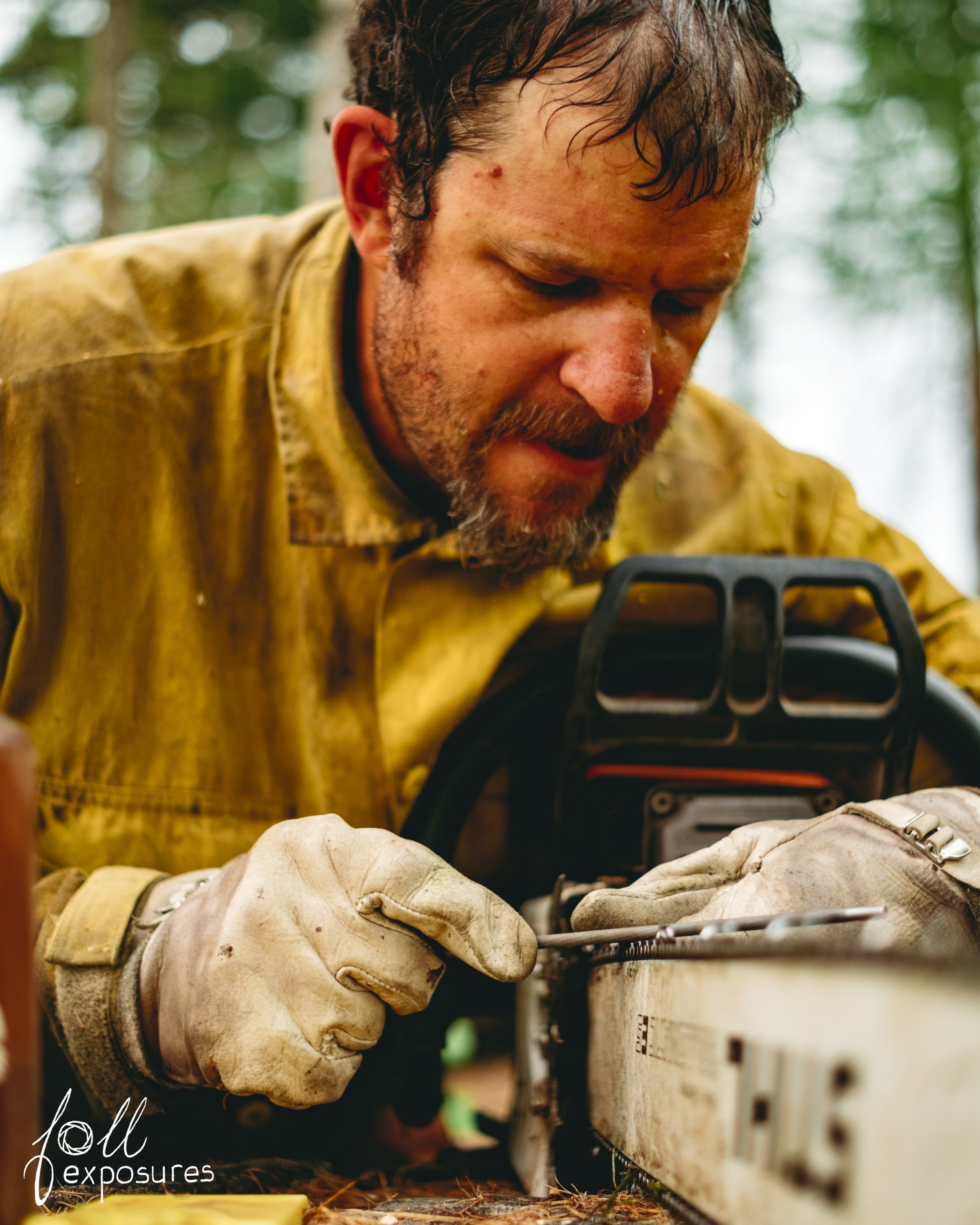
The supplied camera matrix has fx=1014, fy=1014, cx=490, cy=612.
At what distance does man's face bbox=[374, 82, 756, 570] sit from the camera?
1.38m

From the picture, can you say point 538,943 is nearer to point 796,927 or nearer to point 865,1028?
point 796,927

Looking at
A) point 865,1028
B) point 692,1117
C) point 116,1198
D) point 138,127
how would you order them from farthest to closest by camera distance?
point 138,127 < point 116,1198 < point 692,1117 < point 865,1028

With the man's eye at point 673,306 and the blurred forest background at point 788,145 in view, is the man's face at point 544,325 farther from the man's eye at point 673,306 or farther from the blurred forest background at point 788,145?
the blurred forest background at point 788,145

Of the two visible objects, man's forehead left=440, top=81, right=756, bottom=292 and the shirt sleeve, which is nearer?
man's forehead left=440, top=81, right=756, bottom=292

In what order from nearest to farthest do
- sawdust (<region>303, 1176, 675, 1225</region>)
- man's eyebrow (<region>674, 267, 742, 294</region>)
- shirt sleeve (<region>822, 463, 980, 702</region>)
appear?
sawdust (<region>303, 1176, 675, 1225</region>) < man's eyebrow (<region>674, 267, 742, 294</region>) < shirt sleeve (<region>822, 463, 980, 702</region>)

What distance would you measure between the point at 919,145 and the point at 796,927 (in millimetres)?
8203

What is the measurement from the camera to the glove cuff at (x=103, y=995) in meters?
1.29

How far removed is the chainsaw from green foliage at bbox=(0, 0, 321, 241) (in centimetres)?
732

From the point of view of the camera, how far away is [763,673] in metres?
1.55

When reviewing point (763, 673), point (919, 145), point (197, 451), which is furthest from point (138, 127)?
point (763, 673)

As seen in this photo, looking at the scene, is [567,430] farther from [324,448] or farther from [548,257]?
[324,448]

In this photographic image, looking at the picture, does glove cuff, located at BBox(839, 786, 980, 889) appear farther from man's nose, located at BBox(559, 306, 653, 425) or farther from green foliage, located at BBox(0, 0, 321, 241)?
green foliage, located at BBox(0, 0, 321, 241)

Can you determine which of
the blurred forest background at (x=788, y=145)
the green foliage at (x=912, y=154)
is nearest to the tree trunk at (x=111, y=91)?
the blurred forest background at (x=788, y=145)

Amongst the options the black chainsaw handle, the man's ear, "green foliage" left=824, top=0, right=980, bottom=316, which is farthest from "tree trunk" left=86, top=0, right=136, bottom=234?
the black chainsaw handle
